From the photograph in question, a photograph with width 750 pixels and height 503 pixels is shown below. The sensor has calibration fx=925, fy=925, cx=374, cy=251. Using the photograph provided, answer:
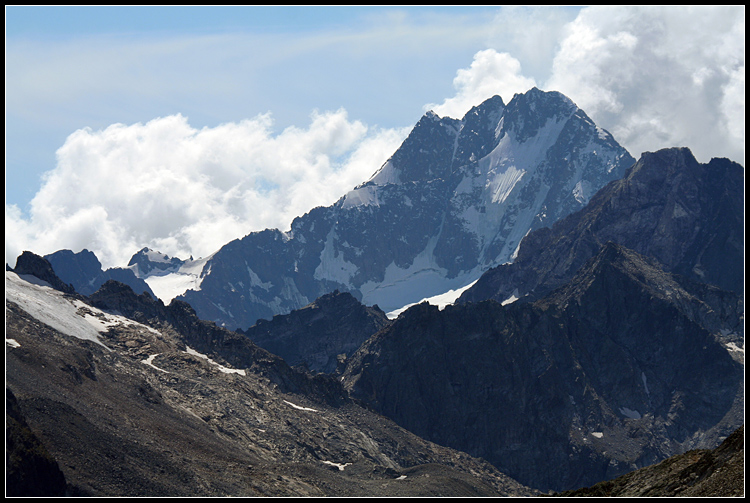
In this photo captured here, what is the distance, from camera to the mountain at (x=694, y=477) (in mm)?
73188

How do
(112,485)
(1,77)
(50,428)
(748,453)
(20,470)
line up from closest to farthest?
(748,453)
(1,77)
(20,470)
(112,485)
(50,428)

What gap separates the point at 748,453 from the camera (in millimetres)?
70125

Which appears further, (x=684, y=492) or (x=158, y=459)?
(x=158, y=459)

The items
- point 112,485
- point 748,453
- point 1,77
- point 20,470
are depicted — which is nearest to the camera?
point 748,453

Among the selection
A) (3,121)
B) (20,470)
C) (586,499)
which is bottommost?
(20,470)

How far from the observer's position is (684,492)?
7806 centimetres

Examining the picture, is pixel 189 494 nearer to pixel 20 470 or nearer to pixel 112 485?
pixel 112 485

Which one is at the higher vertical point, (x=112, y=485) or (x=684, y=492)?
(x=684, y=492)

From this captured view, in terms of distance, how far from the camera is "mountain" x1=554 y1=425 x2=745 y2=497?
73188 millimetres

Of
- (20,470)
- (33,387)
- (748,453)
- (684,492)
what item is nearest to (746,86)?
(748,453)

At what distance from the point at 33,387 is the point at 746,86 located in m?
161

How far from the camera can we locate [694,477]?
79875mm

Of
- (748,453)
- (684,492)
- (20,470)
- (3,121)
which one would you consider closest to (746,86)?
(748,453)

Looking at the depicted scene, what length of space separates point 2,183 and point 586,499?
6013cm
